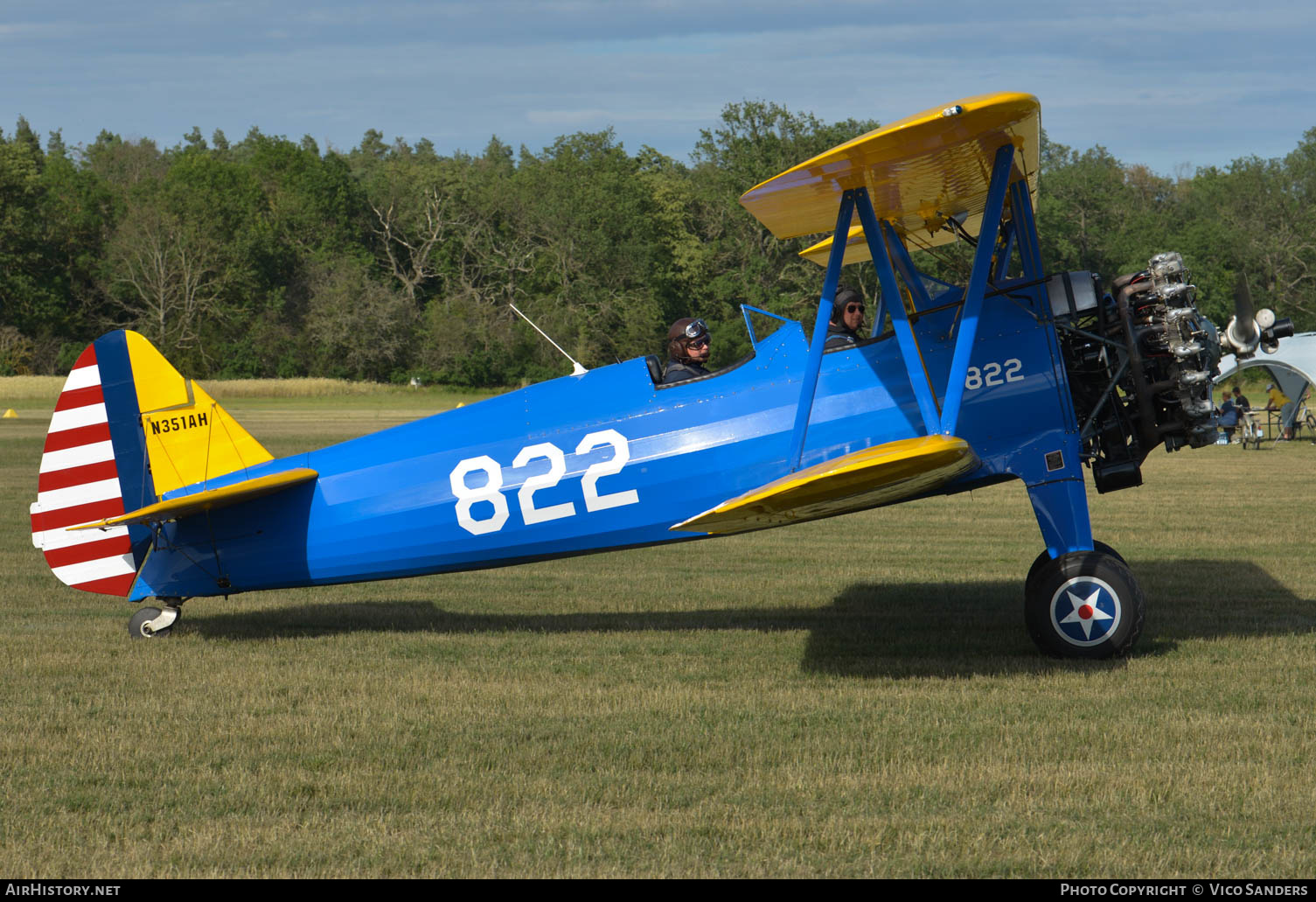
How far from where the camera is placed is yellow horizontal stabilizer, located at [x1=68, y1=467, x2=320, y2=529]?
739 centimetres

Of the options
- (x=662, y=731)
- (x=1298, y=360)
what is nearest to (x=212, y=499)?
(x=662, y=731)

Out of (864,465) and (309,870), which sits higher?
(864,465)

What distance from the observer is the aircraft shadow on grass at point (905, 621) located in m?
7.42

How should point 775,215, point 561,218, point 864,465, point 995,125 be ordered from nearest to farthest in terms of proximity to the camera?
point 864,465 → point 995,125 → point 775,215 → point 561,218

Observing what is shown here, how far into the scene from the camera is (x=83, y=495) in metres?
8.15

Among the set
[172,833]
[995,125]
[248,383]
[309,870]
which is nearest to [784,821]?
[309,870]

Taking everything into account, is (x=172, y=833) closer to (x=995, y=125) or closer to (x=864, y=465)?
(x=864, y=465)

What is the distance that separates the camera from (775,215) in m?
8.09

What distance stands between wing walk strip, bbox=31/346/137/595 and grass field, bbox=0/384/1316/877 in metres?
0.50

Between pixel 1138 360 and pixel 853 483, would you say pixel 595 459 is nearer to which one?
pixel 853 483

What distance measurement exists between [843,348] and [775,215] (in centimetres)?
117

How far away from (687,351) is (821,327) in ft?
3.99

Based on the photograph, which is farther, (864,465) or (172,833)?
(864,465)

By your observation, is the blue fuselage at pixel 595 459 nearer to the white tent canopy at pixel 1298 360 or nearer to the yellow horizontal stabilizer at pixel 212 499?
the yellow horizontal stabilizer at pixel 212 499
